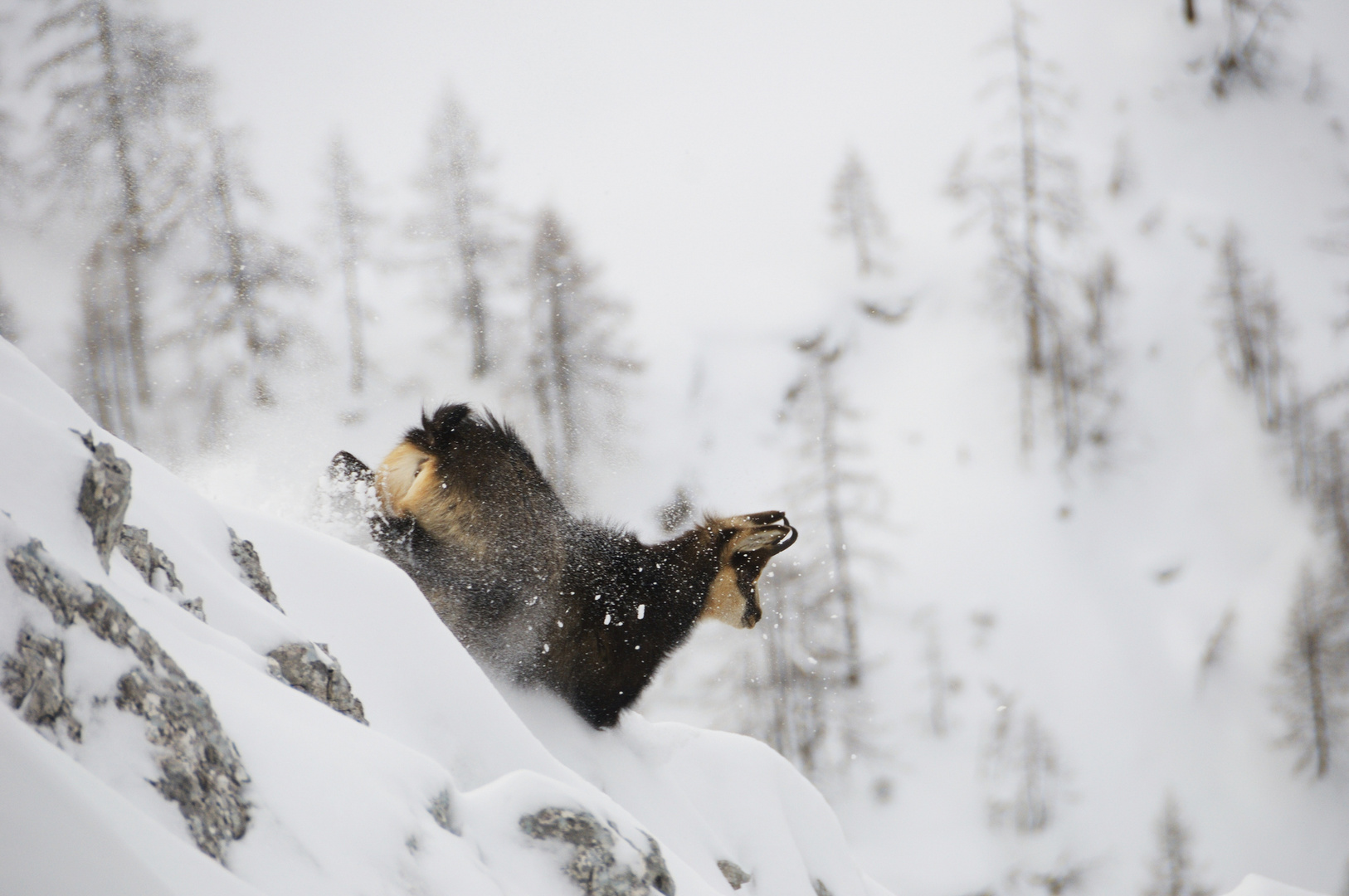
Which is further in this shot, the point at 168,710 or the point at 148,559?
the point at 148,559

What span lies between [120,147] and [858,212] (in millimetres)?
27846

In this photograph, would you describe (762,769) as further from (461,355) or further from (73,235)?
(461,355)

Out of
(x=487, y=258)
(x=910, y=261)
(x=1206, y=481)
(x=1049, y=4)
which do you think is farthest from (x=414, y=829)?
(x=1049, y=4)

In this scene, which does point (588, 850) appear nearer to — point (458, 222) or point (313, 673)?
point (313, 673)

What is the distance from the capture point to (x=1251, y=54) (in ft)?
126

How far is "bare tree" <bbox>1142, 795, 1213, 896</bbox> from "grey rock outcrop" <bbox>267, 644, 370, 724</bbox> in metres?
→ 23.9

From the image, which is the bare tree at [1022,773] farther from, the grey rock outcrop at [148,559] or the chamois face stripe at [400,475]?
the grey rock outcrop at [148,559]

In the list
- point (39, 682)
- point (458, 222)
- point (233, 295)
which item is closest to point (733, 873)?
point (39, 682)

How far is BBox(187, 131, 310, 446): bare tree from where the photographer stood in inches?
691

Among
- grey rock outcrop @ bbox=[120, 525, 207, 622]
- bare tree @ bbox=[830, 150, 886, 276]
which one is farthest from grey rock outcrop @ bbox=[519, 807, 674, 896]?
bare tree @ bbox=[830, 150, 886, 276]

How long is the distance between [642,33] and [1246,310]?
61633 mm

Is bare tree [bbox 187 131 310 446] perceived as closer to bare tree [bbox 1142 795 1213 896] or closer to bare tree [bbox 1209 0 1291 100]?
bare tree [bbox 1142 795 1213 896]

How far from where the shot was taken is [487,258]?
80.3 ft

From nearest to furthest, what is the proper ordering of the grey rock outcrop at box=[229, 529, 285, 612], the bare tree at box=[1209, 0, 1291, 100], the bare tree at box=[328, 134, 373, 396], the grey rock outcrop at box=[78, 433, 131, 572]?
the grey rock outcrop at box=[78, 433, 131, 572]
the grey rock outcrop at box=[229, 529, 285, 612]
the bare tree at box=[328, 134, 373, 396]
the bare tree at box=[1209, 0, 1291, 100]
